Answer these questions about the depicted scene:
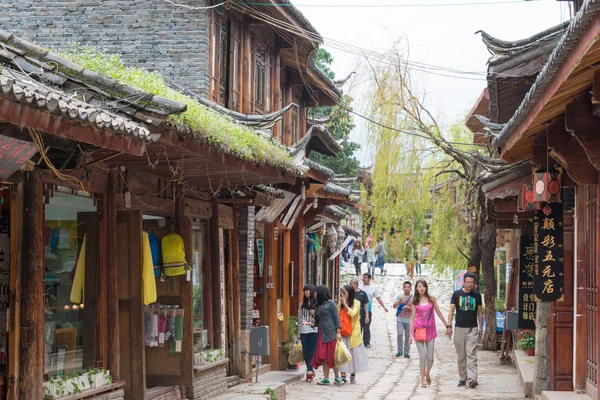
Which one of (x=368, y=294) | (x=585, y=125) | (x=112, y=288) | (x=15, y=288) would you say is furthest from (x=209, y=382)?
(x=368, y=294)

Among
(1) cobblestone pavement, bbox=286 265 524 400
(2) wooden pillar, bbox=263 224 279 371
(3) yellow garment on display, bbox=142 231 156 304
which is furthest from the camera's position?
(2) wooden pillar, bbox=263 224 279 371

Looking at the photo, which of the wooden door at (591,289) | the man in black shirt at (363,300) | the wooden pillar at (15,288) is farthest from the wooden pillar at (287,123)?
the wooden pillar at (15,288)

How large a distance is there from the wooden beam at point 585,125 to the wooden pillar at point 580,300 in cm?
248

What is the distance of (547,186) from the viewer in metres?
11.3

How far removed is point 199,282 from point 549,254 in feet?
16.6

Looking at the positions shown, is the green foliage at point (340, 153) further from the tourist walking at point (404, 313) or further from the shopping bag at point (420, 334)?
the shopping bag at point (420, 334)

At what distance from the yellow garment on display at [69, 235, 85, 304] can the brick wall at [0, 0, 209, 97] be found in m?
5.64

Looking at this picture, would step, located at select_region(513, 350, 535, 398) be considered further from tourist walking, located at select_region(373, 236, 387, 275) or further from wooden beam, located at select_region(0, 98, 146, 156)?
tourist walking, located at select_region(373, 236, 387, 275)

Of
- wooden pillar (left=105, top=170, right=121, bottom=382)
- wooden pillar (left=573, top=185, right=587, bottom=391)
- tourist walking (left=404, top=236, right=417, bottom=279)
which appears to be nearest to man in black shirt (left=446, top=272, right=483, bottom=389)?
wooden pillar (left=573, top=185, right=587, bottom=391)

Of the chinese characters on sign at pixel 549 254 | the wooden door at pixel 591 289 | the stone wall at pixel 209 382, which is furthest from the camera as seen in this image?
the stone wall at pixel 209 382

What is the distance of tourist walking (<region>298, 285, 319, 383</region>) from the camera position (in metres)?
17.2

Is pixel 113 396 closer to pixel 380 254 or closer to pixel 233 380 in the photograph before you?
pixel 233 380

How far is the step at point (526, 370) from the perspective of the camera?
1410 cm

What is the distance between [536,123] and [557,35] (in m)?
3.56
